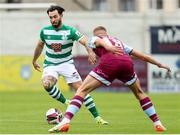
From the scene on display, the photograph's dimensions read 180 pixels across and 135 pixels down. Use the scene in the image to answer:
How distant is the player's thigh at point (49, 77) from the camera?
1719 centimetres

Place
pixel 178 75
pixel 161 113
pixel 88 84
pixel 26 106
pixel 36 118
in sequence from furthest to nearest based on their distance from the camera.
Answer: pixel 178 75
pixel 26 106
pixel 161 113
pixel 36 118
pixel 88 84

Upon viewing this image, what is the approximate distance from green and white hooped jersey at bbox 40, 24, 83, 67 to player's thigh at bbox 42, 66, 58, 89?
0.46ft

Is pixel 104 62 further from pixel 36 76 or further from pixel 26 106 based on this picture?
pixel 36 76

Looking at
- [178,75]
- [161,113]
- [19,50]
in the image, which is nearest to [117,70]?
[161,113]

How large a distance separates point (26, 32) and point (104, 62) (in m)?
28.2

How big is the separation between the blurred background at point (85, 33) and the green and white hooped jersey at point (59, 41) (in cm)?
1871

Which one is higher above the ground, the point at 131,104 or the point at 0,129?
the point at 0,129

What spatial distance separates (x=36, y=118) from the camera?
18969 millimetres

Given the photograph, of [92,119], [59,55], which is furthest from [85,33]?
[59,55]

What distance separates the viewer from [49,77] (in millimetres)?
17234

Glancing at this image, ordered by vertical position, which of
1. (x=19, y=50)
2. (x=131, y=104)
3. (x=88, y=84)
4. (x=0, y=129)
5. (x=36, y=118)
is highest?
(x=88, y=84)

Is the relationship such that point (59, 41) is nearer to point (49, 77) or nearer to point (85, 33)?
point (49, 77)

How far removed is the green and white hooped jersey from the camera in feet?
55.5

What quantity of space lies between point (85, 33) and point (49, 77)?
24879mm
